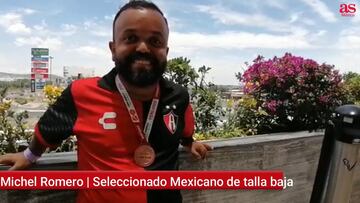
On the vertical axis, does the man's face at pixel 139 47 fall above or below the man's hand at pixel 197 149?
above

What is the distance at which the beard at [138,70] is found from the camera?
7.16 feet

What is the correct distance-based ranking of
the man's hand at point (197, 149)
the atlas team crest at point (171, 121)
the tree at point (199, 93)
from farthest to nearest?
1. the tree at point (199, 93)
2. the man's hand at point (197, 149)
3. the atlas team crest at point (171, 121)

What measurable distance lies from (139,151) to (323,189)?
1494mm

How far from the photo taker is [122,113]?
2252 millimetres

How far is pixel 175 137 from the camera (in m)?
2.42

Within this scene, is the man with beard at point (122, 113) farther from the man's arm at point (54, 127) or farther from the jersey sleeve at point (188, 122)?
the jersey sleeve at point (188, 122)

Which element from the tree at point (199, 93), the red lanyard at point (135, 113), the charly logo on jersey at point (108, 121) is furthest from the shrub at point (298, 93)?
the charly logo on jersey at point (108, 121)

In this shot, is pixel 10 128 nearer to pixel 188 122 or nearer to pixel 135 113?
pixel 188 122

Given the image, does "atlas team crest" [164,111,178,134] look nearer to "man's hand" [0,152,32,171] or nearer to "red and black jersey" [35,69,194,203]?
"red and black jersey" [35,69,194,203]

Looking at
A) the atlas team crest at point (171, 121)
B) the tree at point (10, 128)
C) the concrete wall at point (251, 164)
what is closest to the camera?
the atlas team crest at point (171, 121)

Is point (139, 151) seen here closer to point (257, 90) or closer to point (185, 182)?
point (185, 182)

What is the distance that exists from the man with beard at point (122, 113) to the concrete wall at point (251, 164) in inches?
10.2

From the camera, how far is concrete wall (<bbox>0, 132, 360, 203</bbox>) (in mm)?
2551

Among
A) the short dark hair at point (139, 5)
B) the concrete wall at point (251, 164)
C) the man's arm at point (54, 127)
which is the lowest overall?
the concrete wall at point (251, 164)
